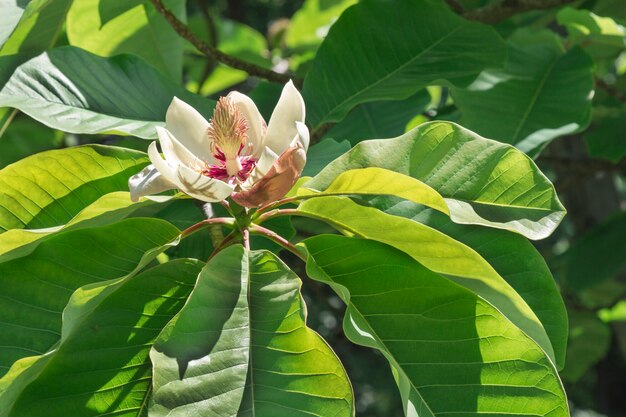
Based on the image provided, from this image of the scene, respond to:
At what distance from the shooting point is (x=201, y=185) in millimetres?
839

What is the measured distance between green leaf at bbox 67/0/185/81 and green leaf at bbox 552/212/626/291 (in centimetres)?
113

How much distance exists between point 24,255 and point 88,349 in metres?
0.13

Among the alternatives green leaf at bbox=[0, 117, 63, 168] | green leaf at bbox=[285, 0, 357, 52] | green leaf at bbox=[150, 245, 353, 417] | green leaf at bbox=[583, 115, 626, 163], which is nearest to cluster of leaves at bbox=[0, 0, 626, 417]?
green leaf at bbox=[150, 245, 353, 417]

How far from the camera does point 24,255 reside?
91 cm

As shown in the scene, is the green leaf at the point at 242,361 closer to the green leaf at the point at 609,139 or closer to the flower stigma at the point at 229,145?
the flower stigma at the point at 229,145

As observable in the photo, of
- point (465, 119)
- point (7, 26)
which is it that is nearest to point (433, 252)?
point (465, 119)

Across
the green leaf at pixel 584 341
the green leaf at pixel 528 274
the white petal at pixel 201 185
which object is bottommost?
the green leaf at pixel 584 341

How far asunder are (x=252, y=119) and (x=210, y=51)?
415 millimetres

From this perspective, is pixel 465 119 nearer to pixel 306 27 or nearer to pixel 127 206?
pixel 127 206

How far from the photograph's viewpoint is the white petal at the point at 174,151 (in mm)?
933

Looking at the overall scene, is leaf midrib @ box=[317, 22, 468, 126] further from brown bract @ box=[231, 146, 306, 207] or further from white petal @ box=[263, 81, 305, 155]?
brown bract @ box=[231, 146, 306, 207]

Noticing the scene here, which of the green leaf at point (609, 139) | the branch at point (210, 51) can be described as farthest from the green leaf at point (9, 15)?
the green leaf at point (609, 139)

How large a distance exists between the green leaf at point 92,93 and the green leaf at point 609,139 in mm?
941

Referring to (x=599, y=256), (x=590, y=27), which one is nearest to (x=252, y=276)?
(x=590, y=27)
